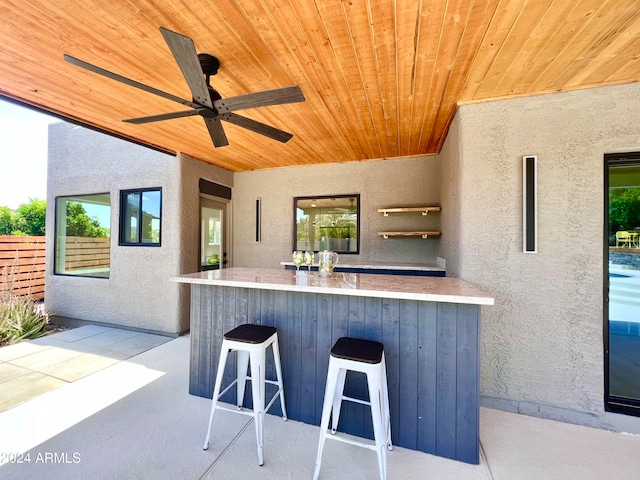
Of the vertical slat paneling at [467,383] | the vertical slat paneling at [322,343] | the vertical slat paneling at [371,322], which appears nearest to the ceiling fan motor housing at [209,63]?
the vertical slat paneling at [322,343]

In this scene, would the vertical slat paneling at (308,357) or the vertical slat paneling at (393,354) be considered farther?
the vertical slat paneling at (308,357)

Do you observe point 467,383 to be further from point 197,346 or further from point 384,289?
point 197,346

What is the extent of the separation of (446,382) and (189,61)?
253 cm

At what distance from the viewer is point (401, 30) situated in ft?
5.16

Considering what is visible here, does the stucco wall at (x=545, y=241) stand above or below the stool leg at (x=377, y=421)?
above

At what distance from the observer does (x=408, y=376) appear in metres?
1.88

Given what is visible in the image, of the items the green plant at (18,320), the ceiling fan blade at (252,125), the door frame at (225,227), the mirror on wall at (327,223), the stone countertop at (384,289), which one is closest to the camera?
the stone countertop at (384,289)

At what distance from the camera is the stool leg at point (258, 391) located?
1.71 meters

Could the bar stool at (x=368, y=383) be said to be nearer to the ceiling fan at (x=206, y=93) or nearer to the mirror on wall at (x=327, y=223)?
the ceiling fan at (x=206, y=93)

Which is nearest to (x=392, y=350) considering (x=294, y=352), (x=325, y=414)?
(x=325, y=414)

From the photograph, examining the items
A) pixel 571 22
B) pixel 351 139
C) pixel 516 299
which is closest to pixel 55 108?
pixel 351 139

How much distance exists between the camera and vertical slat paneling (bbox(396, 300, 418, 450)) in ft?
6.08

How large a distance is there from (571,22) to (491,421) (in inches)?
109

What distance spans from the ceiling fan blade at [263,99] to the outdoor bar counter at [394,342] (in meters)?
1.24
